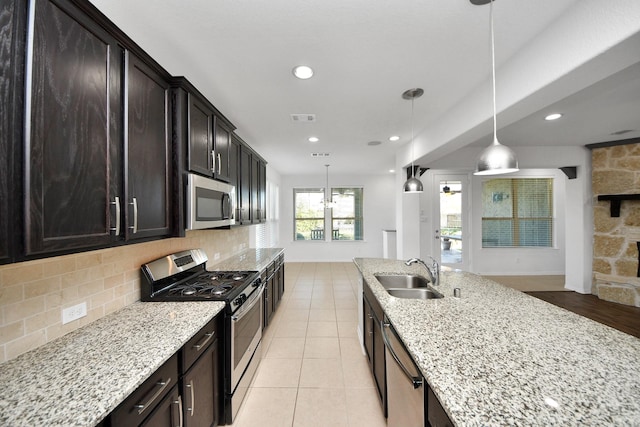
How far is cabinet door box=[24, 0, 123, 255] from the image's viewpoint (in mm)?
901

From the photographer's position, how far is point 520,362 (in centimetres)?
103

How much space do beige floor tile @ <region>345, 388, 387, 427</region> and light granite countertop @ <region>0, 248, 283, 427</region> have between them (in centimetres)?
129

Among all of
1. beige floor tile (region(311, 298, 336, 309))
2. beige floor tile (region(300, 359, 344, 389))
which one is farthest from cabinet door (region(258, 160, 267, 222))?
beige floor tile (region(300, 359, 344, 389))

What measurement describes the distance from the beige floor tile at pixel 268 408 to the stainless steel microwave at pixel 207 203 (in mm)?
1444

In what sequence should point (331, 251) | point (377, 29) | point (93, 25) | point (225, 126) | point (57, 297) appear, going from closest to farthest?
point (93, 25)
point (57, 297)
point (377, 29)
point (225, 126)
point (331, 251)

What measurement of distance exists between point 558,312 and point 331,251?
20.5 feet

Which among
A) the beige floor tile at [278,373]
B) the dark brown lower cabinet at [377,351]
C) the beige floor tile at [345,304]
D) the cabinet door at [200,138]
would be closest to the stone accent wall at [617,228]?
the beige floor tile at [345,304]

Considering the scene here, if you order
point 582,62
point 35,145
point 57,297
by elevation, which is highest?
point 582,62

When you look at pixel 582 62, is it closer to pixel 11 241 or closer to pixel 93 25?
pixel 93 25

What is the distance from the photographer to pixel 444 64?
1.90 meters

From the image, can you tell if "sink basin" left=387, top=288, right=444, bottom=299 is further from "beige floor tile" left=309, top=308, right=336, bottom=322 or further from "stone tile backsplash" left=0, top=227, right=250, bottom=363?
"stone tile backsplash" left=0, top=227, right=250, bottom=363

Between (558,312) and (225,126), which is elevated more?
(225,126)

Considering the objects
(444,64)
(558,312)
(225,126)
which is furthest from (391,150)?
(558,312)

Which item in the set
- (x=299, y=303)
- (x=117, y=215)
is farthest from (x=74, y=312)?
(x=299, y=303)
